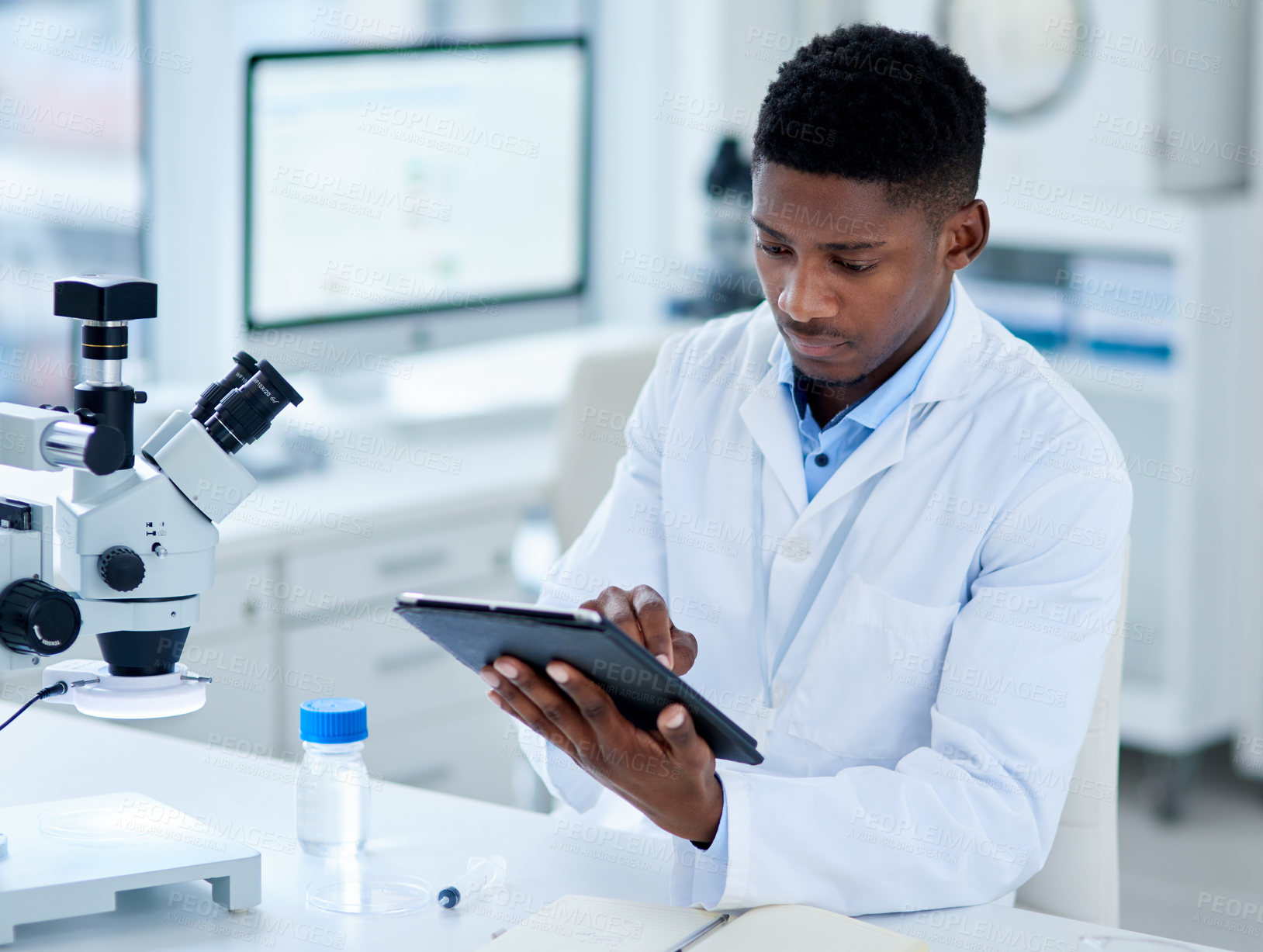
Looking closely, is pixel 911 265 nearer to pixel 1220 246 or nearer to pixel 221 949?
pixel 221 949

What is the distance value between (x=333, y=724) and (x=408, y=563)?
4.12 ft

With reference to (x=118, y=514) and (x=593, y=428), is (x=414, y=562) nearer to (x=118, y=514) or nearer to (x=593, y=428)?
(x=593, y=428)

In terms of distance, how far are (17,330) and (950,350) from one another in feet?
6.26

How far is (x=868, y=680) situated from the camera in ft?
4.53

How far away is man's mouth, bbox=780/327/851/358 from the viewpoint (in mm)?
1343

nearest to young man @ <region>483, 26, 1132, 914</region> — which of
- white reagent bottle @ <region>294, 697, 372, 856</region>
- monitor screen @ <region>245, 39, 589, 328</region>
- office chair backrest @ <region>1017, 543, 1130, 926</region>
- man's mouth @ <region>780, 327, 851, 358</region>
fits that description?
man's mouth @ <region>780, 327, 851, 358</region>

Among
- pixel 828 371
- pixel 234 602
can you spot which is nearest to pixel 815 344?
pixel 828 371

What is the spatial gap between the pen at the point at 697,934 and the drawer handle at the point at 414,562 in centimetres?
144

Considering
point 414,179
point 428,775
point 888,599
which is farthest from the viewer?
point 414,179

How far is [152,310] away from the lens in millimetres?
1099

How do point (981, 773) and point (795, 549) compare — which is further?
point (795, 549)

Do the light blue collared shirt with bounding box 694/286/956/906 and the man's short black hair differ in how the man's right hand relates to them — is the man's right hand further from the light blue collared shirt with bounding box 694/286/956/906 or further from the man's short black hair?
the man's short black hair

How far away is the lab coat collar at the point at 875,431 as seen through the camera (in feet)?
4.63

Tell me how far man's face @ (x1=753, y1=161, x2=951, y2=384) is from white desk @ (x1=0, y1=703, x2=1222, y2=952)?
46 cm
